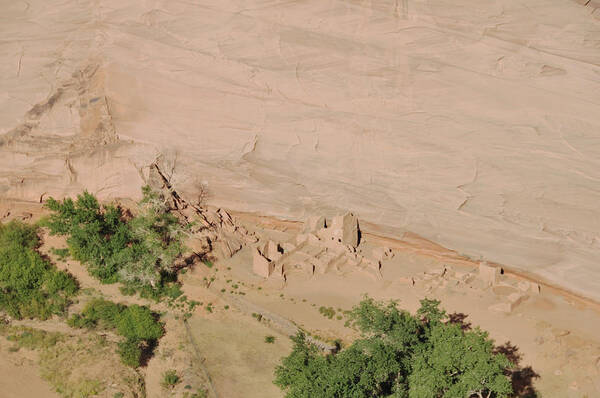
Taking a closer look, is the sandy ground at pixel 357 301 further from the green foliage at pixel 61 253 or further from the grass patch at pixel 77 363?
the grass patch at pixel 77 363

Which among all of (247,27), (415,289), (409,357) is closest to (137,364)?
(409,357)

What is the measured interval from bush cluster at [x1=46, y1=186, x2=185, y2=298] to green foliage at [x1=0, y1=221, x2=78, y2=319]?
1474mm

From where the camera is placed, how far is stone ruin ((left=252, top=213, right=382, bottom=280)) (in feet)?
97.3

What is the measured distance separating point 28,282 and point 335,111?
18126 millimetres

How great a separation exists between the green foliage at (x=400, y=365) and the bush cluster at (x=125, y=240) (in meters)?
8.94

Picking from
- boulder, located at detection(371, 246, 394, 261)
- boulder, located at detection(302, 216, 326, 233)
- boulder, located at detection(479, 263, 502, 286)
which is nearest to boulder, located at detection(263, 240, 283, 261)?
boulder, located at detection(302, 216, 326, 233)

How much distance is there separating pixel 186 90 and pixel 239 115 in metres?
3.24

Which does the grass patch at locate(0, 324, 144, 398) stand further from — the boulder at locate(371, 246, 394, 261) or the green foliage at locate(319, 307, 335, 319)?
the boulder at locate(371, 246, 394, 261)

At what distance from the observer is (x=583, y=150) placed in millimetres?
24281

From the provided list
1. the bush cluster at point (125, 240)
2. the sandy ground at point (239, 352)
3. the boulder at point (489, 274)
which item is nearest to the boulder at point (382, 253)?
the boulder at point (489, 274)

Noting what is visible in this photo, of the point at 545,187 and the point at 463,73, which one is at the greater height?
the point at 463,73

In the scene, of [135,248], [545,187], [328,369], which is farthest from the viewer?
[135,248]

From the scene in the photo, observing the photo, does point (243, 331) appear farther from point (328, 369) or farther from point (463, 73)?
point (463, 73)

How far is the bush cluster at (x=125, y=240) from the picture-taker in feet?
93.4
